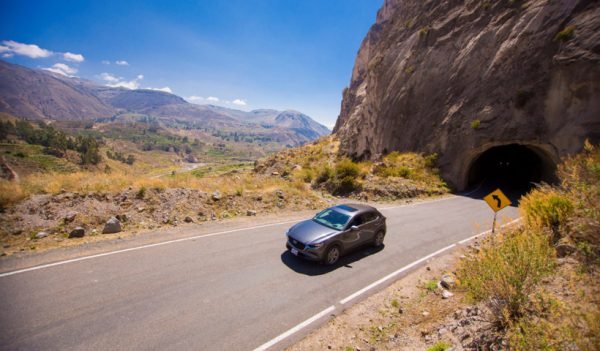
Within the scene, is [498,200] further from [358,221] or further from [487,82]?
[487,82]

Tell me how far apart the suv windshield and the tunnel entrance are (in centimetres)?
1981

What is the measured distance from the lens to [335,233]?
8625 mm

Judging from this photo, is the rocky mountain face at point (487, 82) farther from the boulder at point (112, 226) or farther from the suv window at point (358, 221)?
the boulder at point (112, 226)

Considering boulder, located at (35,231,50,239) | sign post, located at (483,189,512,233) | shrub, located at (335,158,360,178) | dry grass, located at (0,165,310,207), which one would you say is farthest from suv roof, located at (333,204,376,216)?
shrub, located at (335,158,360,178)

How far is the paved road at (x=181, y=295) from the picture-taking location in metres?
5.07

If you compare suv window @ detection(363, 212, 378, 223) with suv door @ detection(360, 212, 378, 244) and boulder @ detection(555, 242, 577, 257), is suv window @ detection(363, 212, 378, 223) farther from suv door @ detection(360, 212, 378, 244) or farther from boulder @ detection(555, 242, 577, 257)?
boulder @ detection(555, 242, 577, 257)

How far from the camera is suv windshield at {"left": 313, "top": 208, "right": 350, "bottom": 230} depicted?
909 cm

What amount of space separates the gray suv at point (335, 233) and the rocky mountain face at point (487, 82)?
58.0 ft

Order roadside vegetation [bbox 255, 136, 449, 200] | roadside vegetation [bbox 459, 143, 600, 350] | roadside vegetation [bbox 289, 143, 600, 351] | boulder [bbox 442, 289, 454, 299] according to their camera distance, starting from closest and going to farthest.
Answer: roadside vegetation [bbox 459, 143, 600, 350], roadside vegetation [bbox 289, 143, 600, 351], boulder [bbox 442, 289, 454, 299], roadside vegetation [bbox 255, 136, 449, 200]

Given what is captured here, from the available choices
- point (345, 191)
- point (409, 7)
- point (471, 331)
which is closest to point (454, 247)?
point (471, 331)

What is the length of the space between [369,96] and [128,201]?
116 feet

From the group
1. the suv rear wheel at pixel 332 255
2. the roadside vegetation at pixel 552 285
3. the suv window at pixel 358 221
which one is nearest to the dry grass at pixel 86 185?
the suv window at pixel 358 221

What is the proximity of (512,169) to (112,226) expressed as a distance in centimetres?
3981

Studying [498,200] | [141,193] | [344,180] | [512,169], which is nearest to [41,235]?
[141,193]
